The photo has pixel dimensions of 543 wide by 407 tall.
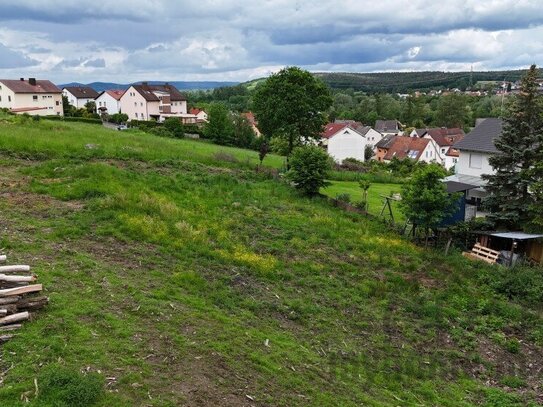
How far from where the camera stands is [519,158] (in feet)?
68.2

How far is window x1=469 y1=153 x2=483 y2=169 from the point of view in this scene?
1149 inches

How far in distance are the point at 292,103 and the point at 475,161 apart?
594 inches

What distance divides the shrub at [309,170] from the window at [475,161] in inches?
398

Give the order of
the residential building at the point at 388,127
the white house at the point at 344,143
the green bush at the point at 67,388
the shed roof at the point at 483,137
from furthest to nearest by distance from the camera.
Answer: the residential building at the point at 388,127 → the white house at the point at 344,143 → the shed roof at the point at 483,137 → the green bush at the point at 67,388

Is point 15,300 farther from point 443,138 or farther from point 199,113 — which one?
point 199,113

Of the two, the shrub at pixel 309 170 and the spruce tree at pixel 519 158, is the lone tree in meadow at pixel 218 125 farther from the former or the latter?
the spruce tree at pixel 519 158

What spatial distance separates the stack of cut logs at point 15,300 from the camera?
26.5 feet

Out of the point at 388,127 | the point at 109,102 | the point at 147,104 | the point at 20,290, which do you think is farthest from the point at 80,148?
the point at 388,127

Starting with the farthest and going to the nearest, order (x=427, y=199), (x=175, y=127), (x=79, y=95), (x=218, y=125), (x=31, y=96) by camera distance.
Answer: (x=79, y=95) → (x=31, y=96) → (x=218, y=125) → (x=175, y=127) → (x=427, y=199)

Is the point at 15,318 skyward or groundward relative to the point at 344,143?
groundward

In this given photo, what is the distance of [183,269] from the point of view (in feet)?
43.1

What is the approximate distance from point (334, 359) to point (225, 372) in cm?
309

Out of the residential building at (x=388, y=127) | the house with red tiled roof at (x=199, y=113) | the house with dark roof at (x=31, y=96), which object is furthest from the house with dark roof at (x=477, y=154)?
the residential building at (x=388, y=127)

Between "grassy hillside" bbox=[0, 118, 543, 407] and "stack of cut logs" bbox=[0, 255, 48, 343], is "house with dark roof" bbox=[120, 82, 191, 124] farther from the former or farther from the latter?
"stack of cut logs" bbox=[0, 255, 48, 343]
